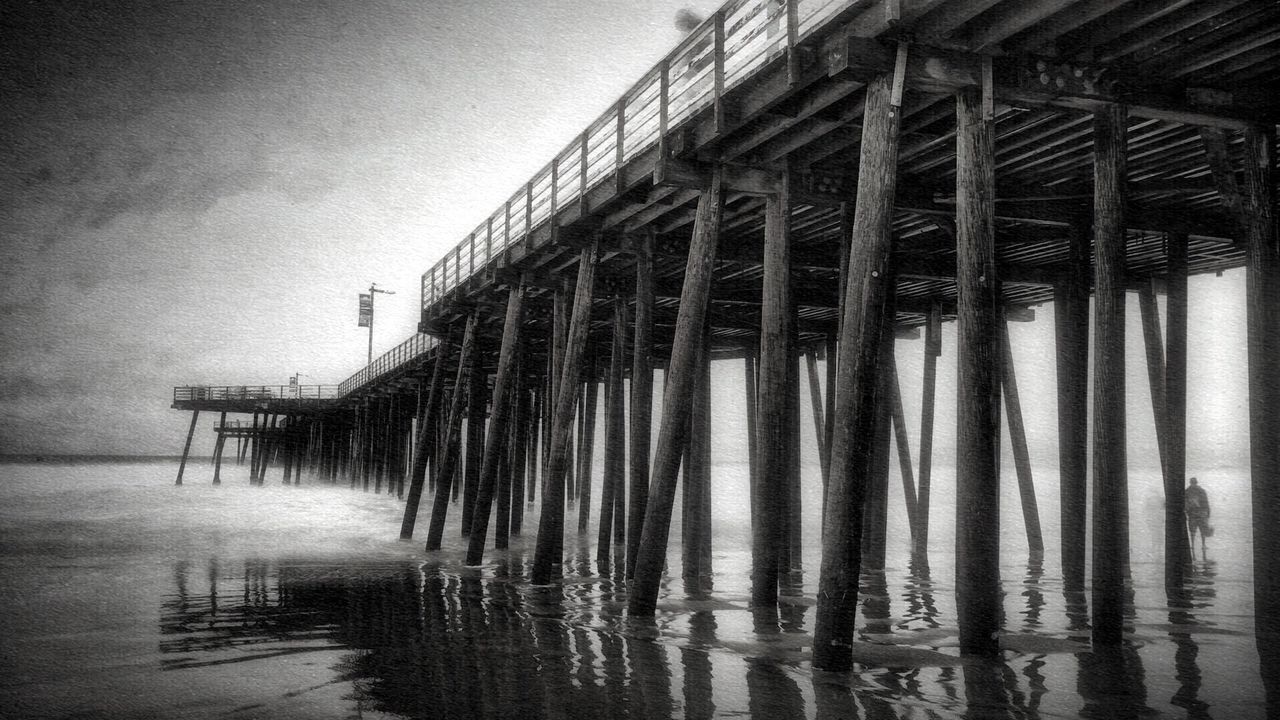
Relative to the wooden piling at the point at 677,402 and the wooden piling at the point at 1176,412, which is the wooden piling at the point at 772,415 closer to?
the wooden piling at the point at 677,402

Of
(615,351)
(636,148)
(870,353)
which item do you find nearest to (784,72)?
(870,353)

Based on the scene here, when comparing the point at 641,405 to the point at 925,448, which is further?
the point at 925,448

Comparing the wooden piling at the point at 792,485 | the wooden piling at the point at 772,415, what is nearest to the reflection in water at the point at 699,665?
the wooden piling at the point at 772,415

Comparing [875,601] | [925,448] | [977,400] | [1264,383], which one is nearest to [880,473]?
[925,448]

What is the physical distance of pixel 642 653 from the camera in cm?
556

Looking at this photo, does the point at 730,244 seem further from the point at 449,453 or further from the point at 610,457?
the point at 449,453

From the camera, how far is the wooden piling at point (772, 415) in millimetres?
7000

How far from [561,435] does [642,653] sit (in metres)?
4.19

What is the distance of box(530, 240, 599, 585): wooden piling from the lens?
9211 millimetres

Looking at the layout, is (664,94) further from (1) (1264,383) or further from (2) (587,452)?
(2) (587,452)

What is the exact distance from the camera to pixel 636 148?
349 inches

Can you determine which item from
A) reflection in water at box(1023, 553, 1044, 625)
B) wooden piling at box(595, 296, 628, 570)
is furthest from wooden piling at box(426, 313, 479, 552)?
reflection in water at box(1023, 553, 1044, 625)

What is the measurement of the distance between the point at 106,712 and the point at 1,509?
2452cm

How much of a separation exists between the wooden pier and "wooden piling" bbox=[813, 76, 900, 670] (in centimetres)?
2
